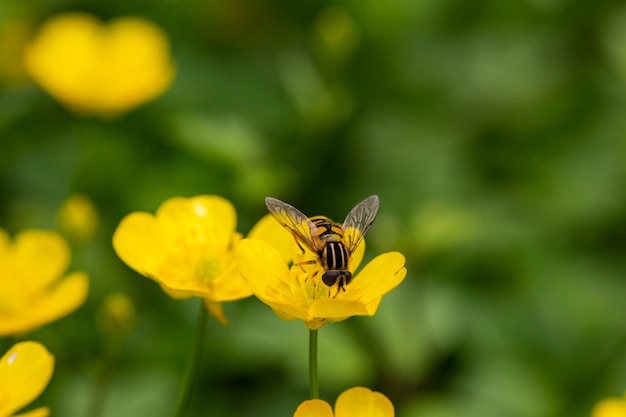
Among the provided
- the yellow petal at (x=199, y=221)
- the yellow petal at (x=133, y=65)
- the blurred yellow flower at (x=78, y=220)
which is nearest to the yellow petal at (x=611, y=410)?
the yellow petal at (x=199, y=221)

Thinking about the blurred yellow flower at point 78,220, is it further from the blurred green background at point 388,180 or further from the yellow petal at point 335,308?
the yellow petal at point 335,308

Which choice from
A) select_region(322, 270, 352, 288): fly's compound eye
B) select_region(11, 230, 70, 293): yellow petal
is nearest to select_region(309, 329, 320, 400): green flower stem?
select_region(322, 270, 352, 288): fly's compound eye

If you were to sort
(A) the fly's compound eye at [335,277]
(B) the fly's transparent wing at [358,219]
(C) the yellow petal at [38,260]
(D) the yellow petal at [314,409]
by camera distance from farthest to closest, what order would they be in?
(C) the yellow petal at [38,260] → (B) the fly's transparent wing at [358,219] → (A) the fly's compound eye at [335,277] → (D) the yellow petal at [314,409]

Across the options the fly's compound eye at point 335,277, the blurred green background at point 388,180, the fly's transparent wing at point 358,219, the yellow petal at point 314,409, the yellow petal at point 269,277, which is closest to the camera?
the yellow petal at point 314,409

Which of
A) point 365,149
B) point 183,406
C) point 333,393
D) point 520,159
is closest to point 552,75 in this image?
point 520,159

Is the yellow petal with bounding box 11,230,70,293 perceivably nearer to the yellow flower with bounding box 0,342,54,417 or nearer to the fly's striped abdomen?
the yellow flower with bounding box 0,342,54,417

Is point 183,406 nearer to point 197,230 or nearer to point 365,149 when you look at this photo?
point 197,230

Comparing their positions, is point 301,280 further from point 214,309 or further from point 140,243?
point 140,243

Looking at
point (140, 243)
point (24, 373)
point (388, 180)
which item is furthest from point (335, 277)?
point (388, 180)
